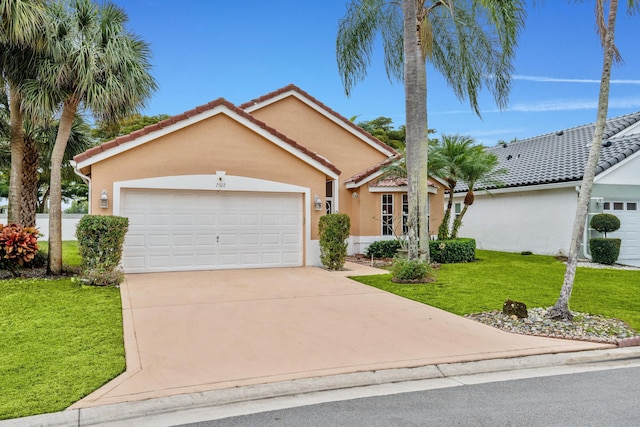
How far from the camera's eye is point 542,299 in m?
9.97

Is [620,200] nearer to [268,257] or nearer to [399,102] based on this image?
[399,102]

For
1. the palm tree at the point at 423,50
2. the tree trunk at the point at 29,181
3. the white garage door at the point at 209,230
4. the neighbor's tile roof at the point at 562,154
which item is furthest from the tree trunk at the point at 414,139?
the tree trunk at the point at 29,181

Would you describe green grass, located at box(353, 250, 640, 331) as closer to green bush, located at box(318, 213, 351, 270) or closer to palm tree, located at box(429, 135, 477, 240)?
green bush, located at box(318, 213, 351, 270)

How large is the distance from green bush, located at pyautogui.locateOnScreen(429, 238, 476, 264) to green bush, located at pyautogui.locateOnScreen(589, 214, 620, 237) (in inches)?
181

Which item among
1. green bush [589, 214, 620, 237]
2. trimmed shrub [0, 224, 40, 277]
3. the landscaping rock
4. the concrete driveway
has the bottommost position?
the concrete driveway

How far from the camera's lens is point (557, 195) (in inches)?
722

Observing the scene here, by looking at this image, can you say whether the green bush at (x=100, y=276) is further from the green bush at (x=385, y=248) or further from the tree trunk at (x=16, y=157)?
the green bush at (x=385, y=248)

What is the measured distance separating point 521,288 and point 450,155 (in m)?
7.12

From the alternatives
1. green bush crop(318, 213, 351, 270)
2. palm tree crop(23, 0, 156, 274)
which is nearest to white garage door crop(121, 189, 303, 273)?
green bush crop(318, 213, 351, 270)

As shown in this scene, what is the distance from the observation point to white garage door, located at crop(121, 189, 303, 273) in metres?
13.0

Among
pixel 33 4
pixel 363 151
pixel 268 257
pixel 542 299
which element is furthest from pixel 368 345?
pixel 363 151

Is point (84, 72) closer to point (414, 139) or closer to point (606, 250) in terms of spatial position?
point (414, 139)

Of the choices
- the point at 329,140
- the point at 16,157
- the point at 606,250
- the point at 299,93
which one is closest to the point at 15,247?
the point at 16,157

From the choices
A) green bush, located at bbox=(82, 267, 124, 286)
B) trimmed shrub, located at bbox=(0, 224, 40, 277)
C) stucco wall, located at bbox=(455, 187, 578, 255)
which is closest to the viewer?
green bush, located at bbox=(82, 267, 124, 286)
